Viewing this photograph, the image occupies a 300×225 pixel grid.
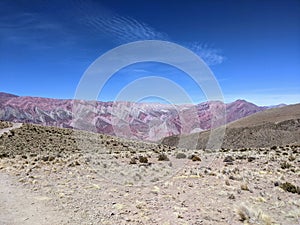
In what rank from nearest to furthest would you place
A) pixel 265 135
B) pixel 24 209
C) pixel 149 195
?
pixel 24 209 → pixel 149 195 → pixel 265 135

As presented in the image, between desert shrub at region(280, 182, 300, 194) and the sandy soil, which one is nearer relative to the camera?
the sandy soil

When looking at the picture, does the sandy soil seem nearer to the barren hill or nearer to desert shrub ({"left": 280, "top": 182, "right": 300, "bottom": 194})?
desert shrub ({"left": 280, "top": 182, "right": 300, "bottom": 194})

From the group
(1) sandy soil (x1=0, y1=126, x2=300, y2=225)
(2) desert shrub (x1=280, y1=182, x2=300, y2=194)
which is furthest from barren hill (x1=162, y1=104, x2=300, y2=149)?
(2) desert shrub (x1=280, y1=182, x2=300, y2=194)

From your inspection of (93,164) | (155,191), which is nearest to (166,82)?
(93,164)

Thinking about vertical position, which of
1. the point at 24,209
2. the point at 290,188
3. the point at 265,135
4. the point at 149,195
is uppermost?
the point at 265,135

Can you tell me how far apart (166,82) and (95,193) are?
10234mm

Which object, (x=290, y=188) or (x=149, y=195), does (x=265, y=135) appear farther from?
(x=149, y=195)

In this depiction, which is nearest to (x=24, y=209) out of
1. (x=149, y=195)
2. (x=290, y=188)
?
(x=149, y=195)

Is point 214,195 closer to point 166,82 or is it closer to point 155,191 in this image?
point 155,191

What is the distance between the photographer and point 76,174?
56.3 feet

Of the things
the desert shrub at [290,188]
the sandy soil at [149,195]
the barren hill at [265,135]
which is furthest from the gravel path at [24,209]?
the barren hill at [265,135]

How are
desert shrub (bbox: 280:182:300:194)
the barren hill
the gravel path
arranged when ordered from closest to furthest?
1. the gravel path
2. desert shrub (bbox: 280:182:300:194)
3. the barren hill

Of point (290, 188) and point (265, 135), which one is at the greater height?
point (265, 135)

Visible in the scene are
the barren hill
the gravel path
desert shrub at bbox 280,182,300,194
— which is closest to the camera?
the gravel path
